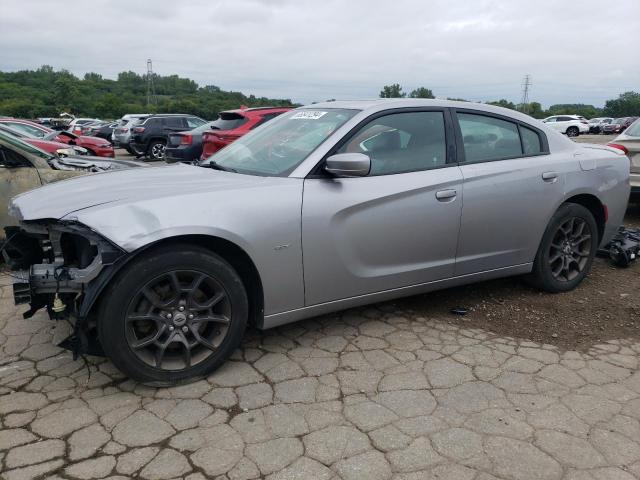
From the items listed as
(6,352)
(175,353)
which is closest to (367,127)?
(175,353)

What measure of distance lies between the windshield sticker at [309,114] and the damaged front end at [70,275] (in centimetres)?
180

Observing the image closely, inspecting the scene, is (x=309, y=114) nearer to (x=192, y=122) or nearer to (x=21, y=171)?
(x=21, y=171)

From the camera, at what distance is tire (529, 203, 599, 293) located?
163 inches

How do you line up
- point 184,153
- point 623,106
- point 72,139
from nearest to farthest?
point 184,153 → point 72,139 → point 623,106

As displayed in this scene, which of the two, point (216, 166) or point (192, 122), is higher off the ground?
point (192, 122)

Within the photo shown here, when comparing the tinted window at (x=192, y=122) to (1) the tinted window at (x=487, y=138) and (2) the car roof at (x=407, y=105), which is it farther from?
(1) the tinted window at (x=487, y=138)

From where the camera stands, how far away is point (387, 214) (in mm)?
3307

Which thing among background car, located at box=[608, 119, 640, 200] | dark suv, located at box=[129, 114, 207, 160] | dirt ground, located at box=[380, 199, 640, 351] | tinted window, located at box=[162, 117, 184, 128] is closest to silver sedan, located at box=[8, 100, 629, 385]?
dirt ground, located at box=[380, 199, 640, 351]

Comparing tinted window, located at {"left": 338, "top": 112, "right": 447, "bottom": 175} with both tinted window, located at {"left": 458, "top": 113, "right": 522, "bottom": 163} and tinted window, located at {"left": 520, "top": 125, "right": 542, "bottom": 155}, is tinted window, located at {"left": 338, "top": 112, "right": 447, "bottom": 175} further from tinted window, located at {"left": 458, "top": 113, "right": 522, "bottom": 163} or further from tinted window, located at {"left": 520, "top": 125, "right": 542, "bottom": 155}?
tinted window, located at {"left": 520, "top": 125, "right": 542, "bottom": 155}

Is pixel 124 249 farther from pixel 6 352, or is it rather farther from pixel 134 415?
pixel 6 352

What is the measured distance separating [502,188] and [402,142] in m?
0.86

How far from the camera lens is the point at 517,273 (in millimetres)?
4098

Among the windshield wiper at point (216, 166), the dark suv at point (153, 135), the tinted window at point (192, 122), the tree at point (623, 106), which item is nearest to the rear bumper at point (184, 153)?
the dark suv at point (153, 135)

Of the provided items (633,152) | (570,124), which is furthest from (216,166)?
(570,124)
